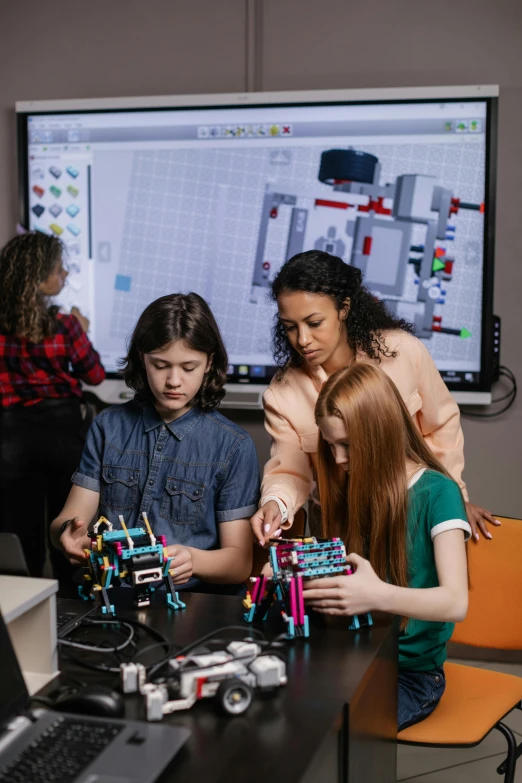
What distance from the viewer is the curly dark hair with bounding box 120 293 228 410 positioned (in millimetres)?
1822

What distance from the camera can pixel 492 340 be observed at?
3113 mm

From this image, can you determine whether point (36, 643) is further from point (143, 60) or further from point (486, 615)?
point (143, 60)

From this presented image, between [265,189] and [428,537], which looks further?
[265,189]

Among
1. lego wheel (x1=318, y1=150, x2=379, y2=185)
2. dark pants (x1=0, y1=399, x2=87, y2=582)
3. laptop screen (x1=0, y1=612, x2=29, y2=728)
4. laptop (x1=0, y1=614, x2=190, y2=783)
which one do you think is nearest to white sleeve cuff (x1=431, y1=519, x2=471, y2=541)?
laptop (x1=0, y1=614, x2=190, y2=783)

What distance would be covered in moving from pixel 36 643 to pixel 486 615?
1060 millimetres

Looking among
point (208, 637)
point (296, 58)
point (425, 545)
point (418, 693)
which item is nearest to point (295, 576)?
point (208, 637)

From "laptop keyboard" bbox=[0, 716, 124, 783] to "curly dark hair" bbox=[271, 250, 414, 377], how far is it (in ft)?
3.91

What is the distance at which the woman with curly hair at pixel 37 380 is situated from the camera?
288 cm

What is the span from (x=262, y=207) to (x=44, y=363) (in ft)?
3.44

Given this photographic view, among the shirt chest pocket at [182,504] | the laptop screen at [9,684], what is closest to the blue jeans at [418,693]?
the shirt chest pocket at [182,504]

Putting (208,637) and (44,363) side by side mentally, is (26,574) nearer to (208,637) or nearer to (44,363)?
(208,637)

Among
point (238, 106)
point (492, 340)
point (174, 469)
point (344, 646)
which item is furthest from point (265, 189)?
point (344, 646)

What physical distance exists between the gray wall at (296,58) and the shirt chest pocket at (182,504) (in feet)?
Result: 5.03

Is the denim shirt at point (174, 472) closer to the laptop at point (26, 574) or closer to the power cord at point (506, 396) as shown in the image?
the laptop at point (26, 574)
